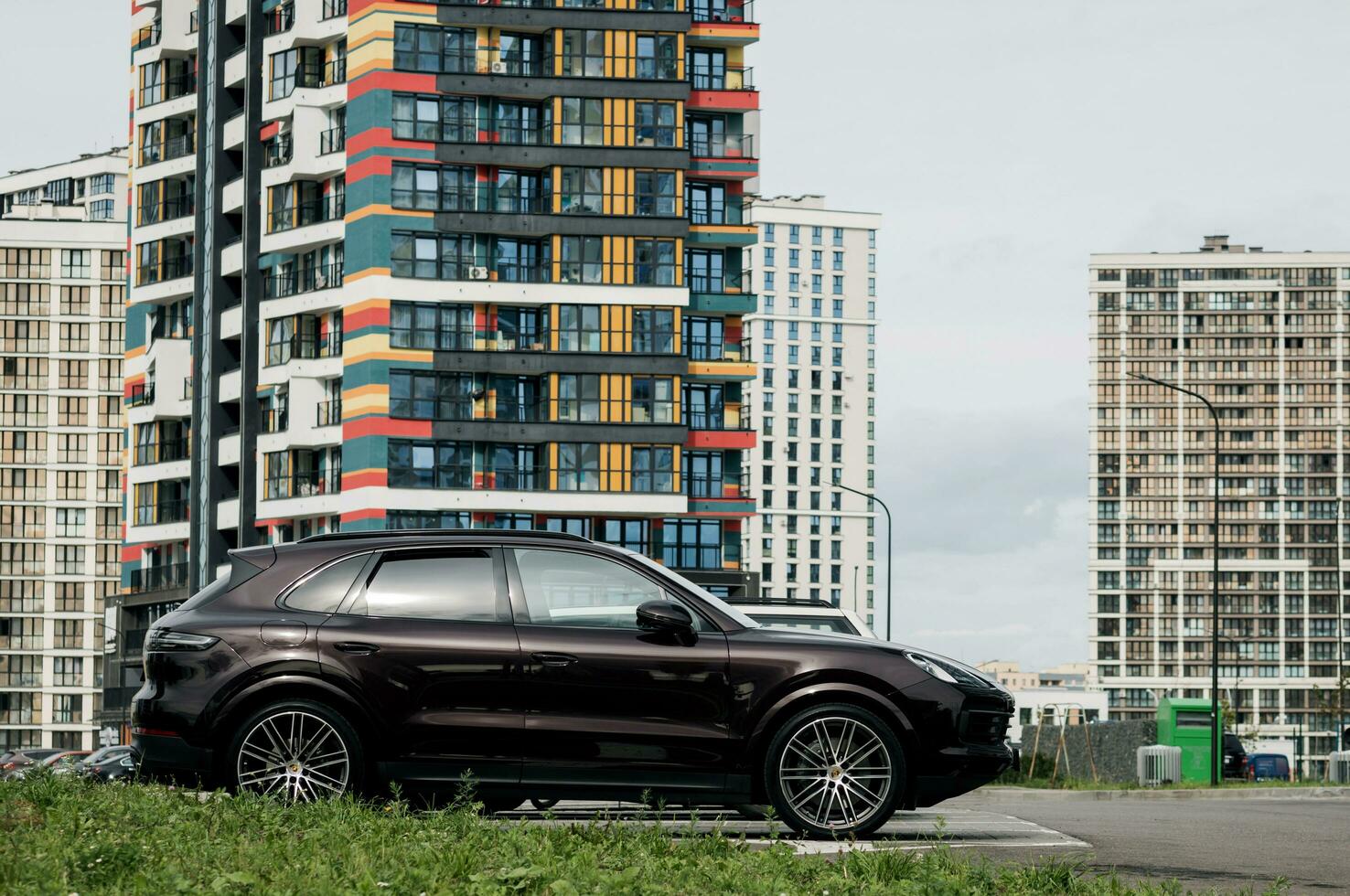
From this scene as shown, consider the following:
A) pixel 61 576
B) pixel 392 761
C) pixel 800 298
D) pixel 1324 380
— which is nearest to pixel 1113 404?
pixel 1324 380

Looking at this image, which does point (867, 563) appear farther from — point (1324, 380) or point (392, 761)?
point (392, 761)

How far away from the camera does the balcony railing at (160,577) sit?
81.9m

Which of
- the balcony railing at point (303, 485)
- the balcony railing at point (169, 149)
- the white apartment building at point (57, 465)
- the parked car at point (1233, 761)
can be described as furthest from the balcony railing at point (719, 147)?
the white apartment building at point (57, 465)

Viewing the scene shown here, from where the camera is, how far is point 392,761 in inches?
405

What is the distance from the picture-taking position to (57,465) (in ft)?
427

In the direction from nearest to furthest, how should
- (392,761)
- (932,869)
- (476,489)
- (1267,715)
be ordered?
(932,869) < (392,761) < (476,489) < (1267,715)

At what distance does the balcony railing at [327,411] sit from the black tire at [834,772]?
219 ft

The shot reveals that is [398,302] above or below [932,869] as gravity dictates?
above

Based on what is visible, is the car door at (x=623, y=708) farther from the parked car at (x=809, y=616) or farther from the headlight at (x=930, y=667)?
the parked car at (x=809, y=616)

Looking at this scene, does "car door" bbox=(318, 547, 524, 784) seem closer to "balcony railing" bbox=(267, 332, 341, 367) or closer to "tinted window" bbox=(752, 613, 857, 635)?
"tinted window" bbox=(752, 613, 857, 635)

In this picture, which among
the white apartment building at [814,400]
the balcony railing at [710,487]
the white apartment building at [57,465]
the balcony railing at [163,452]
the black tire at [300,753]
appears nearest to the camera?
the black tire at [300,753]

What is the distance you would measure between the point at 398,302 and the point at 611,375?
28.1 ft

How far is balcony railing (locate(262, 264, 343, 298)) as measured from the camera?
75.9m

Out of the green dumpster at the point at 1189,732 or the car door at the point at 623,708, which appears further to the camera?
the green dumpster at the point at 1189,732
